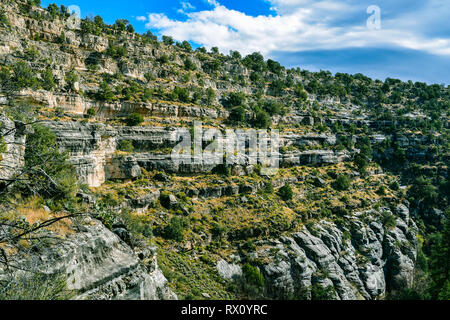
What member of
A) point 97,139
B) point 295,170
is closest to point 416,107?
point 295,170

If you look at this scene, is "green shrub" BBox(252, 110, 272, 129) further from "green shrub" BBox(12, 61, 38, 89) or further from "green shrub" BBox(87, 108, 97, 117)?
"green shrub" BBox(12, 61, 38, 89)

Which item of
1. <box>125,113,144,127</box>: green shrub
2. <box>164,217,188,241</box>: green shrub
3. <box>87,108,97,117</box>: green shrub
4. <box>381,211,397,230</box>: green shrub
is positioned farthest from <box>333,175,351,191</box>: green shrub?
<box>87,108,97,117</box>: green shrub

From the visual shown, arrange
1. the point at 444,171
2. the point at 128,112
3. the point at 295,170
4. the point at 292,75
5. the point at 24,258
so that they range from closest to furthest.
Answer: the point at 24,258, the point at 128,112, the point at 295,170, the point at 444,171, the point at 292,75

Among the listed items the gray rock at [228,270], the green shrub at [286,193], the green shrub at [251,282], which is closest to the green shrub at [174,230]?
the gray rock at [228,270]

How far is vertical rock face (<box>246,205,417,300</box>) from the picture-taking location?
31.9 meters

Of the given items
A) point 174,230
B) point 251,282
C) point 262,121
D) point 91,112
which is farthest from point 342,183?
point 91,112

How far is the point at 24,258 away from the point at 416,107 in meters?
120

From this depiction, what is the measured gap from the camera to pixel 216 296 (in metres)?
23.5

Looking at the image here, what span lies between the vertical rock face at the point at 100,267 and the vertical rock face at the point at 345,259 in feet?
77.3

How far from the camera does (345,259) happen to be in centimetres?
3953

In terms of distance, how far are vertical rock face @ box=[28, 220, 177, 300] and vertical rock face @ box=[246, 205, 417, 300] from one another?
23572 millimetres

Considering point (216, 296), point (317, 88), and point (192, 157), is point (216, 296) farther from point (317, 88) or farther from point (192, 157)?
point (317, 88)

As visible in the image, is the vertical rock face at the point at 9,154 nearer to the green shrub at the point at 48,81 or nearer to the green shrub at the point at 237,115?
the green shrub at the point at 48,81

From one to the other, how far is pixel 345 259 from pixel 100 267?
40624mm
